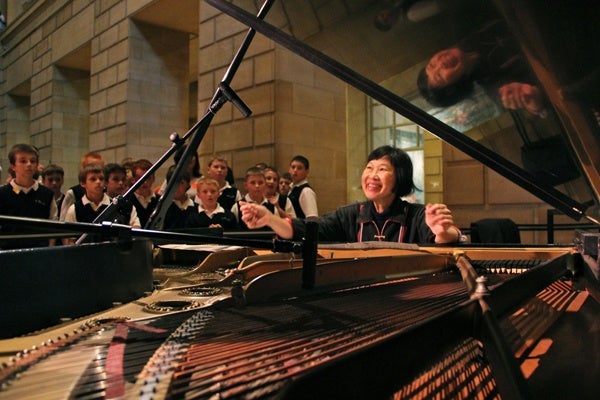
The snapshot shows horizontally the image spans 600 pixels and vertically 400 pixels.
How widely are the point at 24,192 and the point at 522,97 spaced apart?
Answer: 369 cm

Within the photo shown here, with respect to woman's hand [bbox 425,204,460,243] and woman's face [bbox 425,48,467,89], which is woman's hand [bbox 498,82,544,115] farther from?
woman's hand [bbox 425,204,460,243]

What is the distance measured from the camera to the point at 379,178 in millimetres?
2428

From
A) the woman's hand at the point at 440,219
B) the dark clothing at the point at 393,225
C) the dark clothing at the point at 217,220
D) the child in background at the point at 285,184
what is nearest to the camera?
the woman's hand at the point at 440,219

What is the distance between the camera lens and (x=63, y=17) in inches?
420

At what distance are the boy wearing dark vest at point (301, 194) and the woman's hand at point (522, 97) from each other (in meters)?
3.01

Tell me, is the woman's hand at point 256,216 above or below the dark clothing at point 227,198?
below

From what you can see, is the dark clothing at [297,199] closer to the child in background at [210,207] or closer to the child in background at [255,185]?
the child in background at [255,185]

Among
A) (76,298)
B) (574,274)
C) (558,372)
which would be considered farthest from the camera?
(574,274)

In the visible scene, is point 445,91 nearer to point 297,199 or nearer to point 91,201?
point 91,201

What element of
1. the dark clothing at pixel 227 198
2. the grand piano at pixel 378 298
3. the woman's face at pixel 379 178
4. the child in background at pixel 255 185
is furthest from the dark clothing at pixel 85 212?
the woman's face at pixel 379 178

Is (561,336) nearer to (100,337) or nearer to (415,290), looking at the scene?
(415,290)

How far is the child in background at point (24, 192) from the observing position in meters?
3.82

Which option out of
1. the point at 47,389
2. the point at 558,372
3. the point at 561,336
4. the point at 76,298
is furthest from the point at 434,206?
the point at 47,389

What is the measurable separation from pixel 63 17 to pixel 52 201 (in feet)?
27.2
